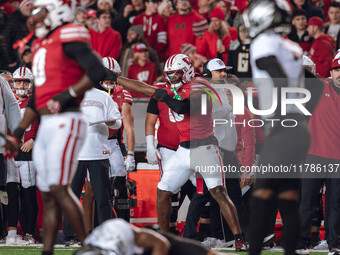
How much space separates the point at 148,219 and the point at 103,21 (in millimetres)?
4302

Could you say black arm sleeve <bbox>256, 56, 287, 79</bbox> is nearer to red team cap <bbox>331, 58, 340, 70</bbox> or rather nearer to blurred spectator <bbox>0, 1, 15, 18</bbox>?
red team cap <bbox>331, 58, 340, 70</bbox>

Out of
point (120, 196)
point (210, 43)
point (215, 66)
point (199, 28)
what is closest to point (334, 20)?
point (210, 43)

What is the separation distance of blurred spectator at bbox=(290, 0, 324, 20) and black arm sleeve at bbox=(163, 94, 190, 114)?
5746mm

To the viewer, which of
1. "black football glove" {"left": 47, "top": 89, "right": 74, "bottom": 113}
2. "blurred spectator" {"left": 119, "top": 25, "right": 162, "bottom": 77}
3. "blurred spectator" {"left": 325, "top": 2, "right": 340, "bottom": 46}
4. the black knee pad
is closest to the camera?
"black football glove" {"left": 47, "top": 89, "right": 74, "bottom": 113}

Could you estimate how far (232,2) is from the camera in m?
14.1

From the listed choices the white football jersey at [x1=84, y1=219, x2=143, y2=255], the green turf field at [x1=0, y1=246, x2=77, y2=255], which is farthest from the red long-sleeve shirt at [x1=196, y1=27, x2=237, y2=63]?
the white football jersey at [x1=84, y1=219, x2=143, y2=255]

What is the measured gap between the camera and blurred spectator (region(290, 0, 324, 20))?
42.3 feet

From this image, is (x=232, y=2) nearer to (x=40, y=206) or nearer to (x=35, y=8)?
(x=40, y=206)

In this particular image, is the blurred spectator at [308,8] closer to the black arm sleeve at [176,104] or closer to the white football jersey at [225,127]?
the white football jersey at [225,127]

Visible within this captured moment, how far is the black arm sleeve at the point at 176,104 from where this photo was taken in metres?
7.67

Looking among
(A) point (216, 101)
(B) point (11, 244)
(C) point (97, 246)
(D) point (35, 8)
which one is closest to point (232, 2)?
(A) point (216, 101)

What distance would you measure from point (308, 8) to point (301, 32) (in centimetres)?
110

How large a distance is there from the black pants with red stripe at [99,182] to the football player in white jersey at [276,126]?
271cm

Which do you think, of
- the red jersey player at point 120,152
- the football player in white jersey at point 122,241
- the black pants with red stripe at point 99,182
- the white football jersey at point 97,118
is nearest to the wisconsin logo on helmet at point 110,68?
the red jersey player at point 120,152
